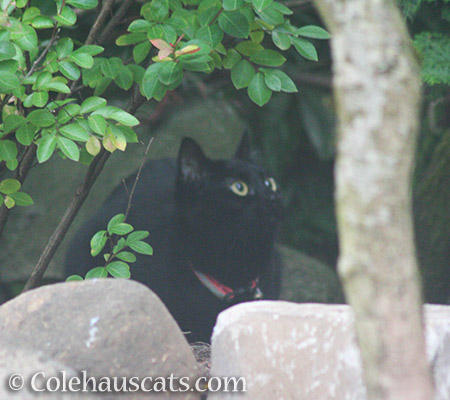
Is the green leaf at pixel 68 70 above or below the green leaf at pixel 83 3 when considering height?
below

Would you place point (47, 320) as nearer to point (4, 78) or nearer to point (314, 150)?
point (4, 78)

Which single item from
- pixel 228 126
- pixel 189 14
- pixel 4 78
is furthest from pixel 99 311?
pixel 228 126

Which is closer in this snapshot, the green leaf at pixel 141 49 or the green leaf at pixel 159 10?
the green leaf at pixel 159 10

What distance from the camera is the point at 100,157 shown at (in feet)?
5.94

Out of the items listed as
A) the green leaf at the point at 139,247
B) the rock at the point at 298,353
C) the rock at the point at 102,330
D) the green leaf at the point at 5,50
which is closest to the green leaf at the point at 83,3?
the green leaf at the point at 5,50

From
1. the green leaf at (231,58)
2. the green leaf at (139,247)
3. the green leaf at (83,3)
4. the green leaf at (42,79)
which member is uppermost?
the green leaf at (83,3)

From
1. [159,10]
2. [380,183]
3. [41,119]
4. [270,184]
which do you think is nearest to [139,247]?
[41,119]

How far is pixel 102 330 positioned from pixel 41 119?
572 mm

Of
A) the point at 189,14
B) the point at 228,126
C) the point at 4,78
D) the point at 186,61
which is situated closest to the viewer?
the point at 4,78

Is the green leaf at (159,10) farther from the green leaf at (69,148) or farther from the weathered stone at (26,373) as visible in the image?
the weathered stone at (26,373)

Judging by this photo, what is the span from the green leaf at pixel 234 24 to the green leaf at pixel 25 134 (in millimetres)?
554

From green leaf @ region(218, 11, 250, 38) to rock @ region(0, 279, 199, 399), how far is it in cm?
70

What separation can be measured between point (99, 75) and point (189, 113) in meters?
1.82

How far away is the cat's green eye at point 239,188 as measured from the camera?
2018 mm
